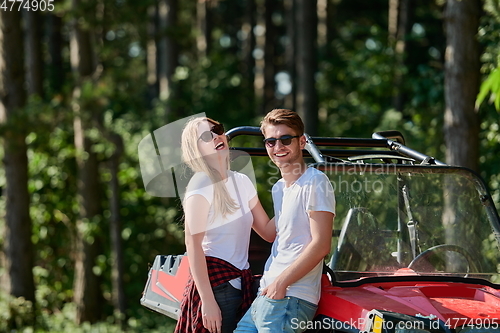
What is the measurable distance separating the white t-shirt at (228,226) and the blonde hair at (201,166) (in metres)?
0.03

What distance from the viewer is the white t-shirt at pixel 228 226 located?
342 cm

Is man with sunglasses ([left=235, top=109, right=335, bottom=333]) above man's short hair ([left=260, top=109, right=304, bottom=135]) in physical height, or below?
below

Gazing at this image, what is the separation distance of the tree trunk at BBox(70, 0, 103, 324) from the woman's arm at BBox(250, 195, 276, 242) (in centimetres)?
875

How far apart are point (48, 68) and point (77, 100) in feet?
33.8

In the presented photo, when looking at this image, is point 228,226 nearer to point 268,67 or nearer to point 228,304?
point 228,304

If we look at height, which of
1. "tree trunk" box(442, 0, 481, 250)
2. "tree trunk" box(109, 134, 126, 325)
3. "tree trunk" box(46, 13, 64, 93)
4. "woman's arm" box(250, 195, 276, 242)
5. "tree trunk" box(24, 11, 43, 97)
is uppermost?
"tree trunk" box(46, 13, 64, 93)

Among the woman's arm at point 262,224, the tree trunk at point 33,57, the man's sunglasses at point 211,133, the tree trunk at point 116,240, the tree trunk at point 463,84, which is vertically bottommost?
the tree trunk at point 116,240

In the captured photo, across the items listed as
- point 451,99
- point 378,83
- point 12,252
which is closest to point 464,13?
point 451,99

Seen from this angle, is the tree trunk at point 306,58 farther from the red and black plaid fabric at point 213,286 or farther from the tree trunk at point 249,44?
the red and black plaid fabric at point 213,286

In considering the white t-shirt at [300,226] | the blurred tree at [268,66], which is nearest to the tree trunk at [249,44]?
the blurred tree at [268,66]

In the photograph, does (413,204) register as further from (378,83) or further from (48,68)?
(48,68)

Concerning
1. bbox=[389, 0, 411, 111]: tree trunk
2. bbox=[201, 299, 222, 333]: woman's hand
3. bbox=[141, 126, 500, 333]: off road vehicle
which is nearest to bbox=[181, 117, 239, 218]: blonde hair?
bbox=[201, 299, 222, 333]: woman's hand

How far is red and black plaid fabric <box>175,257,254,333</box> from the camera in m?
3.48

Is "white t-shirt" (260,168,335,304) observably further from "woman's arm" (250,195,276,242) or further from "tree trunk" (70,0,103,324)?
"tree trunk" (70,0,103,324)
